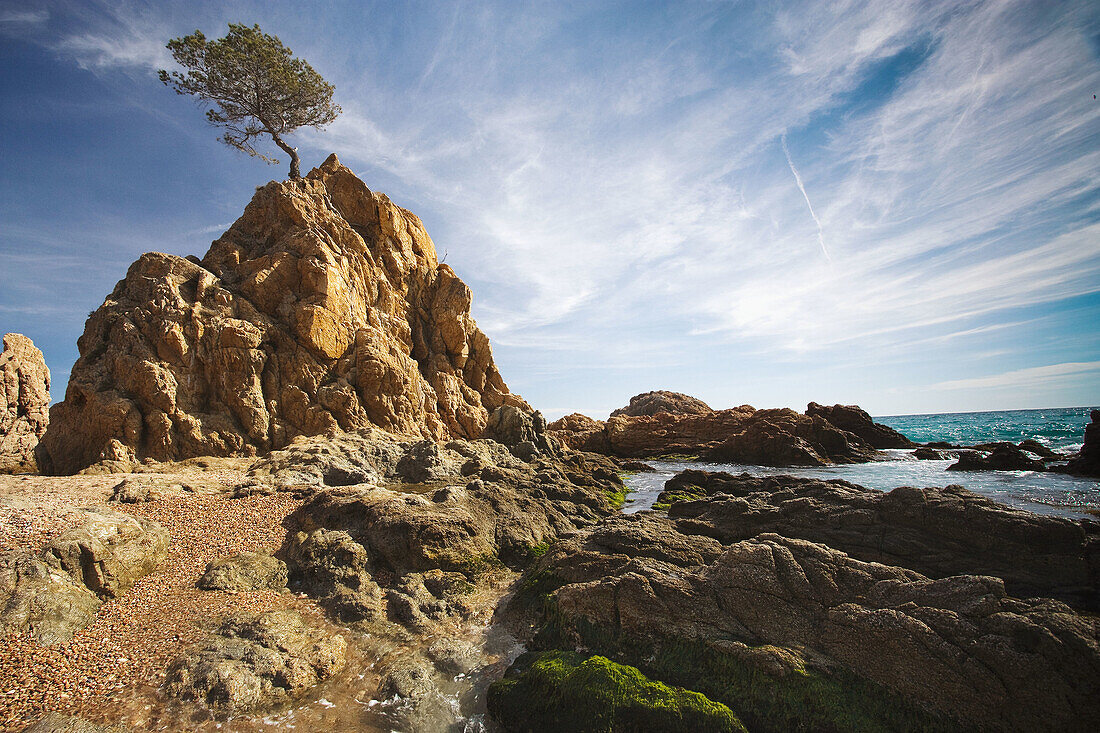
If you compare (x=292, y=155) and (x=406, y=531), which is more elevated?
(x=292, y=155)

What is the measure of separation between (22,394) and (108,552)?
40669 mm

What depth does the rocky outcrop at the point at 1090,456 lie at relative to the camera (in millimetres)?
30188

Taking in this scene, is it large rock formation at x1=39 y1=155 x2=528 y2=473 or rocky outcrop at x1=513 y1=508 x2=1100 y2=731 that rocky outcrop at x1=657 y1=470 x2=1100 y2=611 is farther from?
large rock formation at x1=39 y1=155 x2=528 y2=473

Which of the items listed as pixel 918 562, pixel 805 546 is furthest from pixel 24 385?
pixel 918 562

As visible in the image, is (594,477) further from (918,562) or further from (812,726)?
(812,726)

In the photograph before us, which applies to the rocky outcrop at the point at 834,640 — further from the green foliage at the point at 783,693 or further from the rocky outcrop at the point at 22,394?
the rocky outcrop at the point at 22,394

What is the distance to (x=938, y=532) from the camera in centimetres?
1148

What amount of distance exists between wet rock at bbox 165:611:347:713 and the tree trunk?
3786cm

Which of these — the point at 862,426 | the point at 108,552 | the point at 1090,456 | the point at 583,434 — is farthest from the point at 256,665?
the point at 862,426

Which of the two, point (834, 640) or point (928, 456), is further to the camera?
point (928, 456)

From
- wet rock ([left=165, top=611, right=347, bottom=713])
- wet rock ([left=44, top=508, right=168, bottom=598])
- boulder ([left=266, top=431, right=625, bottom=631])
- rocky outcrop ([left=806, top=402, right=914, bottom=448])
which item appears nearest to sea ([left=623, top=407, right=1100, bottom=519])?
rocky outcrop ([left=806, top=402, right=914, bottom=448])

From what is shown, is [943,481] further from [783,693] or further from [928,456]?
[783,693]

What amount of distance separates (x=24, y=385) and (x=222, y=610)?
43.3m

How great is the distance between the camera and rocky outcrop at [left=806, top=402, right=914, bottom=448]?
53031 mm
